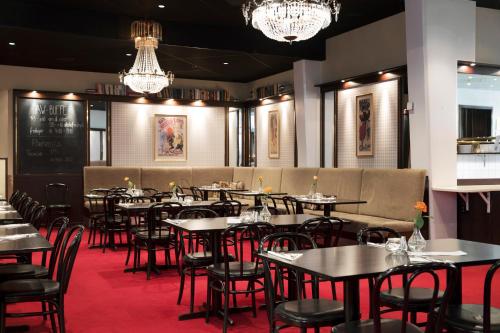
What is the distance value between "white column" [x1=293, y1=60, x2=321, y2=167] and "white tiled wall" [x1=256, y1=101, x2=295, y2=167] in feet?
2.67

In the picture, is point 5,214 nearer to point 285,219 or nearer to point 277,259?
point 285,219

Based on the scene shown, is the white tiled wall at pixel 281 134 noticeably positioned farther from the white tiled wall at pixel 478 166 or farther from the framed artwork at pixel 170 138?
the white tiled wall at pixel 478 166

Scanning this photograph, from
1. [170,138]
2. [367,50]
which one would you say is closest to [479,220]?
[367,50]

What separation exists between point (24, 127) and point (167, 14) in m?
Answer: 4.36

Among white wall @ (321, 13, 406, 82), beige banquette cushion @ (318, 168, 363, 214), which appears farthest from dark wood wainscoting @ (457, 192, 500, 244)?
white wall @ (321, 13, 406, 82)

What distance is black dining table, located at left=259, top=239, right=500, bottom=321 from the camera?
110 inches

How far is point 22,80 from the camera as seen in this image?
11.1m

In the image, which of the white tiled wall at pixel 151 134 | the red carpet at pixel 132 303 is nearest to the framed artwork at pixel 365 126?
the red carpet at pixel 132 303

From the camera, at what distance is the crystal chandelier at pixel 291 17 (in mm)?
5691

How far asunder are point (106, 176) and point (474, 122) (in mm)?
7327

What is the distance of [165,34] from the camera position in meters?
9.02

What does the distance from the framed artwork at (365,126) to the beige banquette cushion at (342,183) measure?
54 cm

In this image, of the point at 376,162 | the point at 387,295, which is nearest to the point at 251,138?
the point at 376,162

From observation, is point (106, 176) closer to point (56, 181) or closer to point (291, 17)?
point (56, 181)
